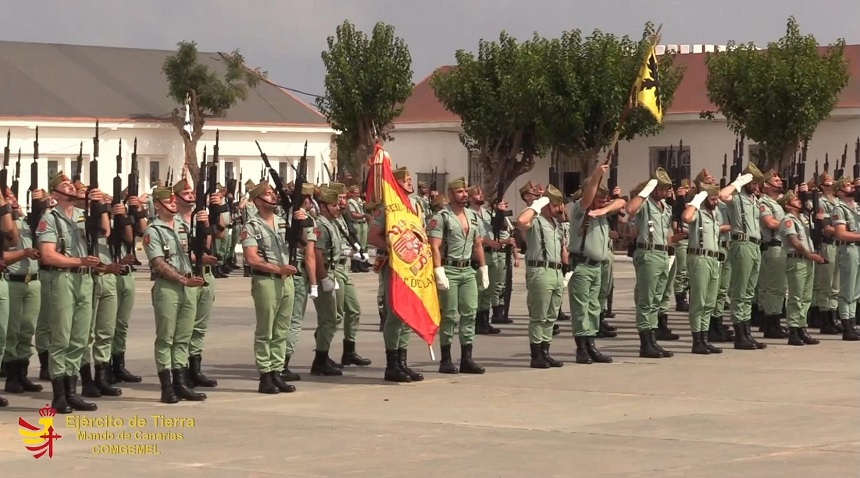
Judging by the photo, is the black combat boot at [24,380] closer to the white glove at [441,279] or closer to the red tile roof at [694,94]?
the white glove at [441,279]

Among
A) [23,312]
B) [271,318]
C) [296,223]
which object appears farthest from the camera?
[23,312]

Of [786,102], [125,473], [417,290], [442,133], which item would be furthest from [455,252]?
[442,133]

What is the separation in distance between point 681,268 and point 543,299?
19.1 feet

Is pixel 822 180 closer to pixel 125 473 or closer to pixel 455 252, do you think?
pixel 455 252

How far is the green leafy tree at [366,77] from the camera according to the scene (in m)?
44.6

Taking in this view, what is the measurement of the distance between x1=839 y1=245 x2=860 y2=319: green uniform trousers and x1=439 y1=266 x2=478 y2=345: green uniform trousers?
5247mm

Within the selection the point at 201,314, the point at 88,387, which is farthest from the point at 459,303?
the point at 88,387

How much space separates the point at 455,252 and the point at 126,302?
303 centimetres

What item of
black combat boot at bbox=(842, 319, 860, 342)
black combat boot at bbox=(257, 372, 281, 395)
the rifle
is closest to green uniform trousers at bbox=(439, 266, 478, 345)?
the rifle

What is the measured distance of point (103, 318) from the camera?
13375 millimetres

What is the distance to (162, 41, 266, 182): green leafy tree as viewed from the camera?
5353 centimetres

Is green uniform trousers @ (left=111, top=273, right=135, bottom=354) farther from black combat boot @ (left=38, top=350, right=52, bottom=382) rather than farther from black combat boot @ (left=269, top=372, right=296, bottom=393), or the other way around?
black combat boot @ (left=269, top=372, right=296, bottom=393)

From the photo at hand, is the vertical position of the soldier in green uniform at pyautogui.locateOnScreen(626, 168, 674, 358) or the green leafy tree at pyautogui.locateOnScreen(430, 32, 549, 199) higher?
the green leafy tree at pyautogui.locateOnScreen(430, 32, 549, 199)

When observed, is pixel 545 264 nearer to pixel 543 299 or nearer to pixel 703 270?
pixel 543 299
